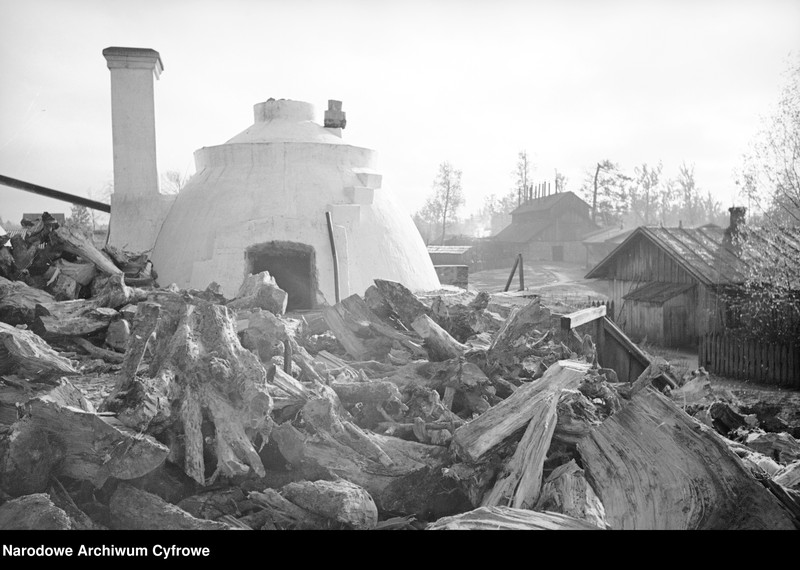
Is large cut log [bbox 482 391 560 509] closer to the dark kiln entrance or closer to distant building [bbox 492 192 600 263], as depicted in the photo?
the dark kiln entrance

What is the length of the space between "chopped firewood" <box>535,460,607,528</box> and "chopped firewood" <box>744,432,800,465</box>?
3.68 meters

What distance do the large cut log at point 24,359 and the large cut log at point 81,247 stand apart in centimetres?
283

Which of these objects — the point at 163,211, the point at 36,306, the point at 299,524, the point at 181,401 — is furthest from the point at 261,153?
the point at 299,524

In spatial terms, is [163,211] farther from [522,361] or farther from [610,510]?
[610,510]

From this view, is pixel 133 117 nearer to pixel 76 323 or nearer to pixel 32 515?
pixel 76 323

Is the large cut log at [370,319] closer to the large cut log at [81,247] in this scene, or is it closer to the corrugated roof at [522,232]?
the large cut log at [81,247]

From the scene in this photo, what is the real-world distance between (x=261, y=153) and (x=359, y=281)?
313 centimetres

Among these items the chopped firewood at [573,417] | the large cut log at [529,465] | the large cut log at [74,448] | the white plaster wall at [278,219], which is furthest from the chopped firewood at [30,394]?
the white plaster wall at [278,219]

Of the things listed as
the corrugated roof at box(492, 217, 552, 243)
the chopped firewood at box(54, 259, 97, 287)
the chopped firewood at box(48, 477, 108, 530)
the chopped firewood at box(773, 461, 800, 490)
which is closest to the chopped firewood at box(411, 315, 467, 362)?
the chopped firewood at box(773, 461, 800, 490)

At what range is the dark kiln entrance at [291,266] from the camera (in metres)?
9.44

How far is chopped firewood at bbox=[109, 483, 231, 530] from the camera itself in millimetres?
2811

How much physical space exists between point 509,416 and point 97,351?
13.2 feet
